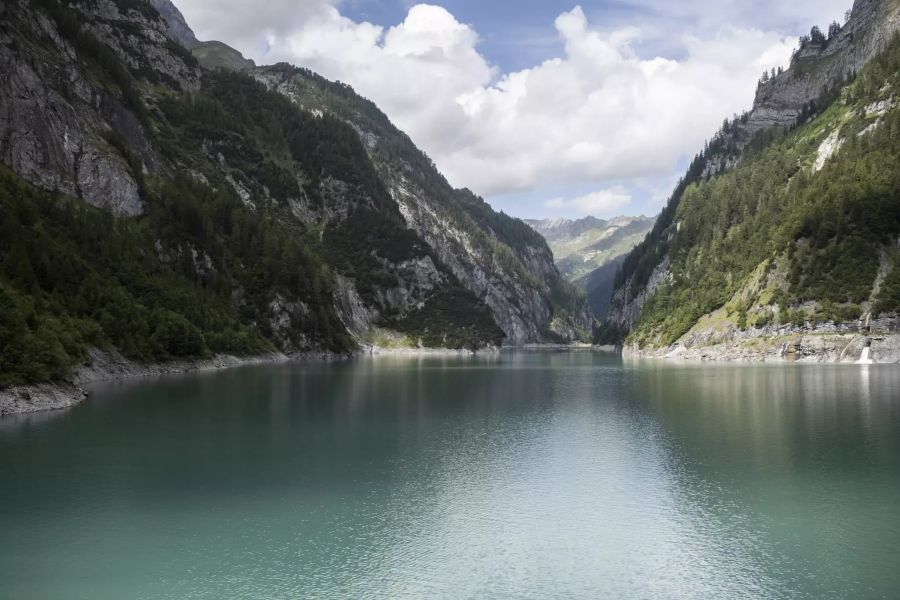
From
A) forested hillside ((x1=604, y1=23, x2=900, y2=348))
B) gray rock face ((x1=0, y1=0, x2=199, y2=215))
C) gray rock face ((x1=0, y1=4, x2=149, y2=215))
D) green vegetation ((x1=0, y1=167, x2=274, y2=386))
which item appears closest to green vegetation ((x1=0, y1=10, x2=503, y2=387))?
green vegetation ((x1=0, y1=167, x2=274, y2=386))

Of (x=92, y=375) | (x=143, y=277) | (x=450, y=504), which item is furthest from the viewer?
(x=143, y=277)

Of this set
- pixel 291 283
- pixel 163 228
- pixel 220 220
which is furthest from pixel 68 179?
pixel 291 283

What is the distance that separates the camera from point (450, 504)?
3134cm

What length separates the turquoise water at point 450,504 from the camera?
22547mm

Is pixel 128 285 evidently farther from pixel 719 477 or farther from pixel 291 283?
pixel 719 477

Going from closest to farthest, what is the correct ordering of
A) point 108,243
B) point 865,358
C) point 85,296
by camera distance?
point 85,296 < point 108,243 < point 865,358

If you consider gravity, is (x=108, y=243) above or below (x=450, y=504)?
above

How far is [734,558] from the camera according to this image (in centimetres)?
2455

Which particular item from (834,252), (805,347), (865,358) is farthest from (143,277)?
(834,252)

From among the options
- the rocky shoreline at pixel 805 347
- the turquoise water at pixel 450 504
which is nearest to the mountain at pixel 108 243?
the turquoise water at pixel 450 504

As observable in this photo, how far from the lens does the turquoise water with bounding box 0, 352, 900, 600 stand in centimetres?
2255

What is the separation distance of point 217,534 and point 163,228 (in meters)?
136

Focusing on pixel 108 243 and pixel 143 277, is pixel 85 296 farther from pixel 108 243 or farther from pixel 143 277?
pixel 108 243

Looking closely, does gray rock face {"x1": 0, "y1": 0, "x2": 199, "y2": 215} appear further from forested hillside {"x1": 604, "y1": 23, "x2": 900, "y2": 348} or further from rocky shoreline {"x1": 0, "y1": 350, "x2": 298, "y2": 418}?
forested hillside {"x1": 604, "y1": 23, "x2": 900, "y2": 348}
